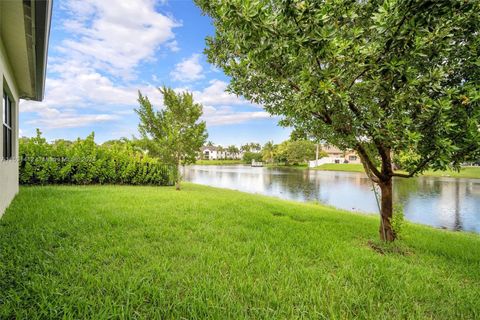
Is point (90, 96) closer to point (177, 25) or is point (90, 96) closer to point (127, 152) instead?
point (127, 152)

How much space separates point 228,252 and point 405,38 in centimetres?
320

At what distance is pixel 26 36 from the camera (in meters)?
4.49

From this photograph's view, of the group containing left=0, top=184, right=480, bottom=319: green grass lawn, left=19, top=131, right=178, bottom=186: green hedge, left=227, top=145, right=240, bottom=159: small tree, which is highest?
left=227, top=145, right=240, bottom=159: small tree

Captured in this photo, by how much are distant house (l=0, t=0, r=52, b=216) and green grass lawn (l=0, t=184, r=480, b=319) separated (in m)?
1.85

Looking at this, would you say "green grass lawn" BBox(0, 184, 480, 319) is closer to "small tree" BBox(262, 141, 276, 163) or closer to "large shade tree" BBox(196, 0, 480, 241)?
"large shade tree" BBox(196, 0, 480, 241)

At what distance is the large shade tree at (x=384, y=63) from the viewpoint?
8.71 feet

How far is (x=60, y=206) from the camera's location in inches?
227

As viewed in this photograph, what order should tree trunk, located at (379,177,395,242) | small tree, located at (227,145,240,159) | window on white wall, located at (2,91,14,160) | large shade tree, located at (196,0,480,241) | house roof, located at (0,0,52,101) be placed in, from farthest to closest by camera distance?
small tree, located at (227,145,240,159), window on white wall, located at (2,91,14,160), tree trunk, located at (379,177,395,242), house roof, located at (0,0,52,101), large shade tree, located at (196,0,480,241)

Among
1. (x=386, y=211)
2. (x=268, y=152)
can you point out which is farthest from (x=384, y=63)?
(x=268, y=152)

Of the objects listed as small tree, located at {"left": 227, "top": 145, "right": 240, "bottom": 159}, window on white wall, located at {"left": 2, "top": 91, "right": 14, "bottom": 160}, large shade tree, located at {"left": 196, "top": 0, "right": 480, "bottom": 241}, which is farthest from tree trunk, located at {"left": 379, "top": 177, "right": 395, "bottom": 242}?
small tree, located at {"left": 227, "top": 145, "right": 240, "bottom": 159}

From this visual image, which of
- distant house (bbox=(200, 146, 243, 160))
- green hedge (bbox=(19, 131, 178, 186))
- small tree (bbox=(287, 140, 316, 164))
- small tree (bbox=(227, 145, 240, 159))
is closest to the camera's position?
A: green hedge (bbox=(19, 131, 178, 186))

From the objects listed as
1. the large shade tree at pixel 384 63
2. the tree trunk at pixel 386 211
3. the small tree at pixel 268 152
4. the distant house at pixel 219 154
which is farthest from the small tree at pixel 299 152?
the large shade tree at pixel 384 63

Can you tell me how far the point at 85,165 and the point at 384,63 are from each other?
11454mm

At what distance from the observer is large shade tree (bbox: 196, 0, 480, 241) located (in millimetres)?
2656
